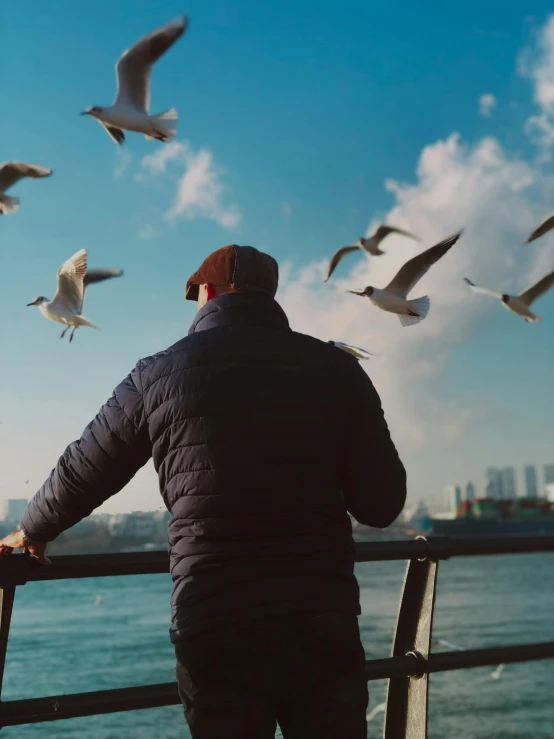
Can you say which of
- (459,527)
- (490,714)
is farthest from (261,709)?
(459,527)

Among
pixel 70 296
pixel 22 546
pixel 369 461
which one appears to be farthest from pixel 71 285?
pixel 369 461

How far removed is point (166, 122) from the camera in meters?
6.27

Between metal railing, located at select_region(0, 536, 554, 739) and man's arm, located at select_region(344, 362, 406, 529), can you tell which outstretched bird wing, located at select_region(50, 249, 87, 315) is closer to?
metal railing, located at select_region(0, 536, 554, 739)

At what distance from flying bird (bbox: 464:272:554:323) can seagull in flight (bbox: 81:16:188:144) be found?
3.43 m

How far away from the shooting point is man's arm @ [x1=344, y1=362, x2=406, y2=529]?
1.91 metres

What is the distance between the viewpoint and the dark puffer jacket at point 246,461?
175 cm

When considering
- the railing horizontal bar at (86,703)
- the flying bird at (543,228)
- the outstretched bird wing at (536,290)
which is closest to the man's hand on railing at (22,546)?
the railing horizontal bar at (86,703)

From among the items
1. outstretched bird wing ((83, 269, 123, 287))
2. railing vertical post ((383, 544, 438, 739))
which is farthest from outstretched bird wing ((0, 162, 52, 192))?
railing vertical post ((383, 544, 438, 739))

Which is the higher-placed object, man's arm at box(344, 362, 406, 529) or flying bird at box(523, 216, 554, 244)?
flying bird at box(523, 216, 554, 244)

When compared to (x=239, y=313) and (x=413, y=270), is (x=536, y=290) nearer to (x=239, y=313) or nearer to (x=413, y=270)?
(x=413, y=270)

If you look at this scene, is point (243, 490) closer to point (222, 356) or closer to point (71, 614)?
point (222, 356)

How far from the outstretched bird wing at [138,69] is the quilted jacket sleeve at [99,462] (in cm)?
432

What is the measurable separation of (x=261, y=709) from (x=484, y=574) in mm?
78542

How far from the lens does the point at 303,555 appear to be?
1770 millimetres
